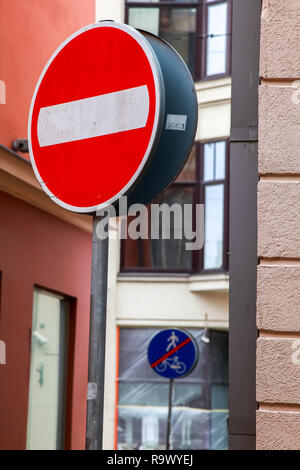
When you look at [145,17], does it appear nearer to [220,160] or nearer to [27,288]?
[220,160]

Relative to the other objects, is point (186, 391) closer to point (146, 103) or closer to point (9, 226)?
point (9, 226)

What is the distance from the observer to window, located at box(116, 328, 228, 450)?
16.1 metres

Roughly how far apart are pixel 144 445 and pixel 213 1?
26.0 feet

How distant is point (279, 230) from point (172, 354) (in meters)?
9.09

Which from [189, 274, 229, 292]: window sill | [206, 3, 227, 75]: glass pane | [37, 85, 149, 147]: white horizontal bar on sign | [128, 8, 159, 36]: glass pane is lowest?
[37, 85, 149, 147]: white horizontal bar on sign

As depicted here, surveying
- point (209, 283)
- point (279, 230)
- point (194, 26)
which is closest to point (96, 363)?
point (279, 230)

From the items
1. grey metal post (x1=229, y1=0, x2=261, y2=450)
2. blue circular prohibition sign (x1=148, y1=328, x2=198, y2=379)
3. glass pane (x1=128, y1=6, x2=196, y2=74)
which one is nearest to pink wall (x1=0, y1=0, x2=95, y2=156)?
grey metal post (x1=229, y1=0, x2=261, y2=450)

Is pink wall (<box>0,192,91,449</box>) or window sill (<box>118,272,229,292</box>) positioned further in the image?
window sill (<box>118,272,229,292</box>)

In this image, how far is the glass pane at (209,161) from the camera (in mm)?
16484

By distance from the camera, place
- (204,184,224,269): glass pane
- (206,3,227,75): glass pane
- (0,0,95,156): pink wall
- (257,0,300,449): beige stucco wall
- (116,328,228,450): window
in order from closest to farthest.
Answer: (257,0,300,449): beige stucco wall, (0,0,95,156): pink wall, (116,328,228,450): window, (204,184,224,269): glass pane, (206,3,227,75): glass pane

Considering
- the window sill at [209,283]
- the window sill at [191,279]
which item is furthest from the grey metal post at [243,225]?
the window sill at [209,283]

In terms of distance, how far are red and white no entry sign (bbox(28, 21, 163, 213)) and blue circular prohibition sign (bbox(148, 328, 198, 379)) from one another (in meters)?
9.84

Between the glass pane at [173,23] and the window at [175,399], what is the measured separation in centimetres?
512

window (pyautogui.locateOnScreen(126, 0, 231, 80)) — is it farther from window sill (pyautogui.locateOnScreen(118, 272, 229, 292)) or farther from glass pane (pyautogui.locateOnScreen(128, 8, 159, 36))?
window sill (pyautogui.locateOnScreen(118, 272, 229, 292))
